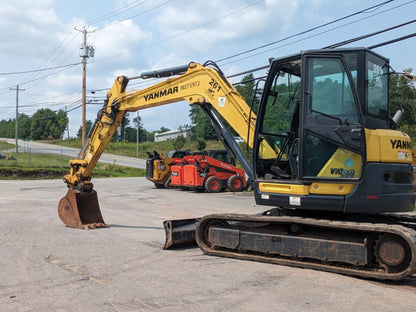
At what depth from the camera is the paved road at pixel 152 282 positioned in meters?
4.61

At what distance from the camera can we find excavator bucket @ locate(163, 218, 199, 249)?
7410mm

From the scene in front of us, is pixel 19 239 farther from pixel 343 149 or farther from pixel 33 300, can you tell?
pixel 343 149

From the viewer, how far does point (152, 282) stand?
5.46 metres

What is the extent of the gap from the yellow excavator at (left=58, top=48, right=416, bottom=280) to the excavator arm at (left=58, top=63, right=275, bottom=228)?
146cm

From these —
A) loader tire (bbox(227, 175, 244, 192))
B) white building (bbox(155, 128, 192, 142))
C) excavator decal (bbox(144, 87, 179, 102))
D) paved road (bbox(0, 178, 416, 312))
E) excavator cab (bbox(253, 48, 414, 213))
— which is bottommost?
paved road (bbox(0, 178, 416, 312))

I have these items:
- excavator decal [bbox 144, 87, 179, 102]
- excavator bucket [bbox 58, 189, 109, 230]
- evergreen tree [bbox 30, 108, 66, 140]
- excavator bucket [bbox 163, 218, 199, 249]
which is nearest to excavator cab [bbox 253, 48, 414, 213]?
excavator bucket [bbox 163, 218, 199, 249]

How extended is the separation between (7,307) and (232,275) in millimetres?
2741

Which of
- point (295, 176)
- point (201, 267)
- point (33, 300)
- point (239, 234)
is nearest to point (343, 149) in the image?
point (295, 176)

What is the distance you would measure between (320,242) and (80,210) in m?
6.07

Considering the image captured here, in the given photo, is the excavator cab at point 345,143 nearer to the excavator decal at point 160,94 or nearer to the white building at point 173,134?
the excavator decal at point 160,94

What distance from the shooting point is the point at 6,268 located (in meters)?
6.14

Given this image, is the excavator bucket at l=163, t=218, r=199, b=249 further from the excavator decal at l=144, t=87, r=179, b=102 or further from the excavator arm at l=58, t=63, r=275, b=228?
the excavator decal at l=144, t=87, r=179, b=102

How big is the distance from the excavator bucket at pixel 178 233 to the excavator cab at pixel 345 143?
1.91m

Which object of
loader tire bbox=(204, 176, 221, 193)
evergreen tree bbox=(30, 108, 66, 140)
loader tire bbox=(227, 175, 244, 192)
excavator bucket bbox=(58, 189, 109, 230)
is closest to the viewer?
excavator bucket bbox=(58, 189, 109, 230)
